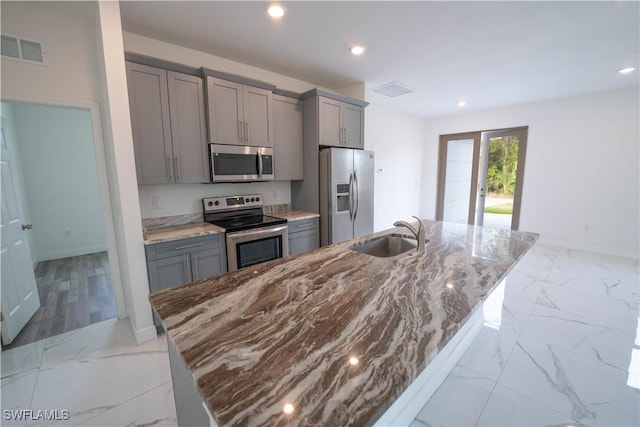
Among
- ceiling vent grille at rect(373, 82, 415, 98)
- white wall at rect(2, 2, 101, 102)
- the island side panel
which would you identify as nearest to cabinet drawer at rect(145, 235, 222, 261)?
the island side panel

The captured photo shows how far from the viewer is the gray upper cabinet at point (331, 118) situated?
324 centimetres

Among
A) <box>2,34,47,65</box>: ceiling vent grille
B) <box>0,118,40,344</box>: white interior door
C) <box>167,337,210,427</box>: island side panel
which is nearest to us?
<box>167,337,210,427</box>: island side panel

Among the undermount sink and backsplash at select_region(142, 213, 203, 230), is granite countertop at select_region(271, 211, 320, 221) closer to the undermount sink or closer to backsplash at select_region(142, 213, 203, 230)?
backsplash at select_region(142, 213, 203, 230)

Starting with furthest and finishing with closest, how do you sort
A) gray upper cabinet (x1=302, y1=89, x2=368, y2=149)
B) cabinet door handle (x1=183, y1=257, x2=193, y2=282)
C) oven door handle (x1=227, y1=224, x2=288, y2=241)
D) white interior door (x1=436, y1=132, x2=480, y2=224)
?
white interior door (x1=436, y1=132, x2=480, y2=224), gray upper cabinet (x1=302, y1=89, x2=368, y2=149), oven door handle (x1=227, y1=224, x2=288, y2=241), cabinet door handle (x1=183, y1=257, x2=193, y2=282)

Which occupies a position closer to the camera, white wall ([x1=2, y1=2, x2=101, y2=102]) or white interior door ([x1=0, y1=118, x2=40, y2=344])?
white wall ([x1=2, y1=2, x2=101, y2=102])

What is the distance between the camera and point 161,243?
2.25 metres

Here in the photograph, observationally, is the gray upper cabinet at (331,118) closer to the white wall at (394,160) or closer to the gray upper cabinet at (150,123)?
the white wall at (394,160)

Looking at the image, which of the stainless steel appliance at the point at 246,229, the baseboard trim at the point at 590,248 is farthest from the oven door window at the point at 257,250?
the baseboard trim at the point at 590,248

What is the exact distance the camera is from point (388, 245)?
222 cm

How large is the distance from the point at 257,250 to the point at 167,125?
144 cm

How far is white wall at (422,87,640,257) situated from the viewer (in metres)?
4.05

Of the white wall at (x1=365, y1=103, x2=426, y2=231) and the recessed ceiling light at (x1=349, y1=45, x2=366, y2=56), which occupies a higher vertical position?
the recessed ceiling light at (x1=349, y1=45, x2=366, y2=56)

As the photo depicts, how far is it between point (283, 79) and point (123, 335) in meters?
3.29

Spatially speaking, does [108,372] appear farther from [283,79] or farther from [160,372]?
[283,79]
